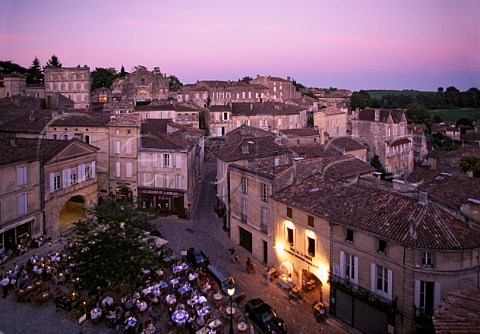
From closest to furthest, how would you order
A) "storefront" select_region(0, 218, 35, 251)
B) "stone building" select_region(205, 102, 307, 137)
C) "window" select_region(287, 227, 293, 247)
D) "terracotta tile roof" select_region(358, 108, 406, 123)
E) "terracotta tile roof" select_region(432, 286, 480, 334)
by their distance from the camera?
1. "terracotta tile roof" select_region(432, 286, 480, 334)
2. "window" select_region(287, 227, 293, 247)
3. "storefront" select_region(0, 218, 35, 251)
4. "terracotta tile roof" select_region(358, 108, 406, 123)
5. "stone building" select_region(205, 102, 307, 137)

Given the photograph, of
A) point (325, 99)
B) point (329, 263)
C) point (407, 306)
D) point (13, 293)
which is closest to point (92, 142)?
point (13, 293)

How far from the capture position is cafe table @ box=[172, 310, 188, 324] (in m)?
15.9

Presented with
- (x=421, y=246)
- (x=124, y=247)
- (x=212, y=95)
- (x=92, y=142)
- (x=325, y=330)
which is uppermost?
(x=212, y=95)

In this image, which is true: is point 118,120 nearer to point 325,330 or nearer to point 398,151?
point 325,330

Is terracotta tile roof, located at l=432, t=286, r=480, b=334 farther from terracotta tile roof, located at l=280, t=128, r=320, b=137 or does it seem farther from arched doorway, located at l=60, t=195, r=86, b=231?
terracotta tile roof, located at l=280, t=128, r=320, b=137

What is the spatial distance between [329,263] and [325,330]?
294cm

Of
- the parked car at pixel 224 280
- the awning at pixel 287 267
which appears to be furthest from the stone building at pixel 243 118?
the parked car at pixel 224 280

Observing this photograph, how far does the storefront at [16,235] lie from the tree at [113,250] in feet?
20.0

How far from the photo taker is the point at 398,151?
157 feet

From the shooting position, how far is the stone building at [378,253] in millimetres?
14644

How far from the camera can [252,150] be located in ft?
103

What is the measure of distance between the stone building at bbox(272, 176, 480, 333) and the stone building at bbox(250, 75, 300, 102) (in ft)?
218

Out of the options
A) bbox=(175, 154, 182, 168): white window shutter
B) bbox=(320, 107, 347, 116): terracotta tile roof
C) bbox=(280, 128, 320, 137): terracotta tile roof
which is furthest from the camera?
bbox=(320, 107, 347, 116): terracotta tile roof

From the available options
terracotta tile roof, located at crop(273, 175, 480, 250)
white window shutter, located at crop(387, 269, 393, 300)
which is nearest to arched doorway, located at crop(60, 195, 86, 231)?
terracotta tile roof, located at crop(273, 175, 480, 250)
